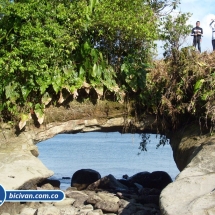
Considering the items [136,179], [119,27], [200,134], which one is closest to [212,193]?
[200,134]

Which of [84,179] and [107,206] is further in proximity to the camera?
[84,179]

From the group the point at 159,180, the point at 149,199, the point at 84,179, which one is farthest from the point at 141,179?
the point at 149,199

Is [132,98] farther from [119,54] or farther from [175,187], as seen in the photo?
[175,187]

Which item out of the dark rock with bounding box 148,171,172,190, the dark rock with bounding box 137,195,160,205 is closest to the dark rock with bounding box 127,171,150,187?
the dark rock with bounding box 148,171,172,190

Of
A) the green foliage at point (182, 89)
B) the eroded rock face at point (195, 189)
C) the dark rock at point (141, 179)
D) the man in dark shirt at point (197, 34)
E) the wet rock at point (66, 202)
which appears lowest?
the dark rock at point (141, 179)

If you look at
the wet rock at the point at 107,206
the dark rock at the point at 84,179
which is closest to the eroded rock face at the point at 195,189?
the wet rock at the point at 107,206

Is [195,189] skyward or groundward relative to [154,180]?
skyward

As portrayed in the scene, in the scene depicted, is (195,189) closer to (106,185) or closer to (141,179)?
(106,185)

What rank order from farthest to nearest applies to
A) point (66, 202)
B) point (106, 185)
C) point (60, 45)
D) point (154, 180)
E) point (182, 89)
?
1. point (154, 180)
2. point (106, 185)
3. point (182, 89)
4. point (66, 202)
5. point (60, 45)

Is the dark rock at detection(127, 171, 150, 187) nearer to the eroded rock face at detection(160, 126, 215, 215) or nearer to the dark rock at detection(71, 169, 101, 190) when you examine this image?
the dark rock at detection(71, 169, 101, 190)

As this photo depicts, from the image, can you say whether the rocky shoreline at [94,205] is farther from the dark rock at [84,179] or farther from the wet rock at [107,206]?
the dark rock at [84,179]

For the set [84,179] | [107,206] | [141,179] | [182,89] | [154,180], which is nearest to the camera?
[107,206]

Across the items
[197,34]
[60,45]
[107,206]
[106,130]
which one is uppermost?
[197,34]

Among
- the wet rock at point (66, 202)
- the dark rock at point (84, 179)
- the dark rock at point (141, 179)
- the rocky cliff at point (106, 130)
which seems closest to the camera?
the rocky cliff at point (106, 130)
